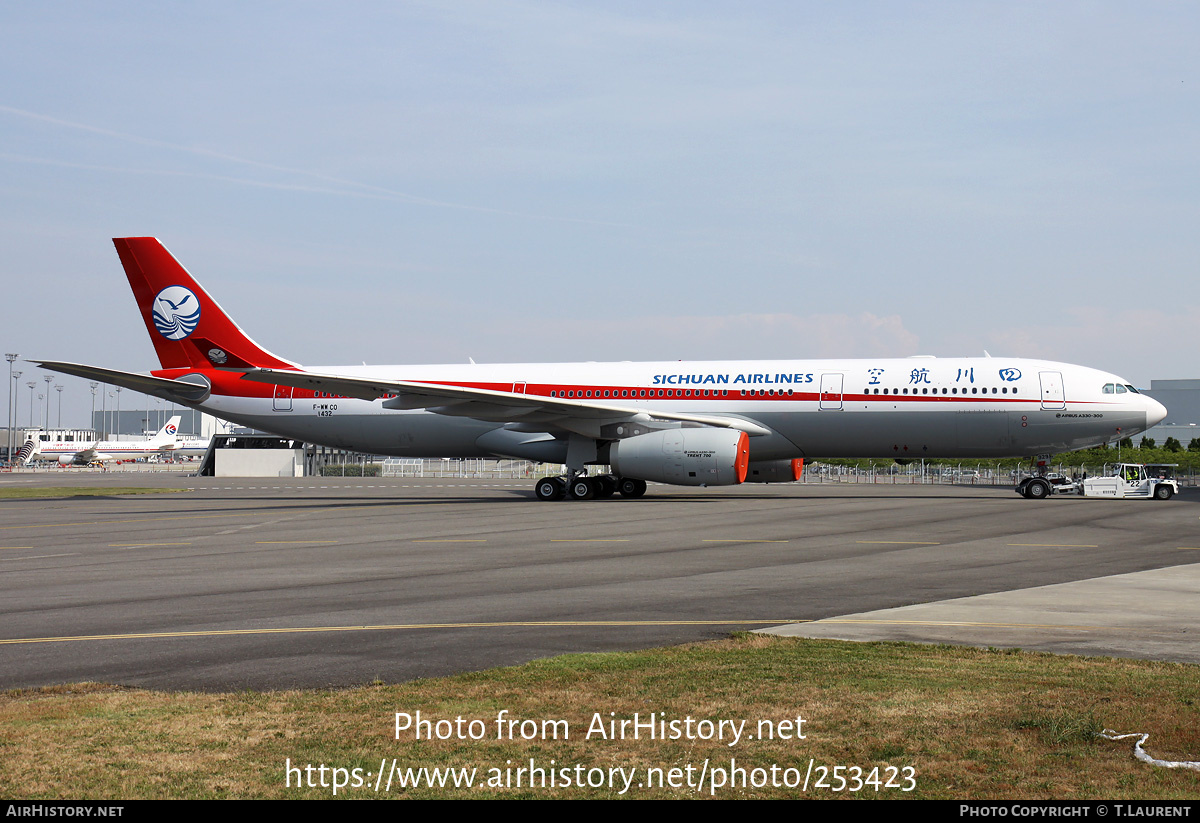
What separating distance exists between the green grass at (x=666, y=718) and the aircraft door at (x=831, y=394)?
25.0 m

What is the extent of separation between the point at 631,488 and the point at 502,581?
21592mm

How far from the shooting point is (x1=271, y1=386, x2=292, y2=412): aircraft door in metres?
37.4

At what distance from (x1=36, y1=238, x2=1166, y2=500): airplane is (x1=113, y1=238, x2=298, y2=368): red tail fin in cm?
5

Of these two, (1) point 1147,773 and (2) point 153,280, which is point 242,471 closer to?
(2) point 153,280

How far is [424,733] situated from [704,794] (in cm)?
187

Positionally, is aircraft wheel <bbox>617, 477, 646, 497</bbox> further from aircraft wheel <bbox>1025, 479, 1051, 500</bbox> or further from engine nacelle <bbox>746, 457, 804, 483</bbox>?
aircraft wheel <bbox>1025, 479, 1051, 500</bbox>

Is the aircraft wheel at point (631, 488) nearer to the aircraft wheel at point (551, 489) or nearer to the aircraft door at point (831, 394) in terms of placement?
the aircraft wheel at point (551, 489)

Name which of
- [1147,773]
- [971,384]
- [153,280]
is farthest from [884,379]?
[1147,773]

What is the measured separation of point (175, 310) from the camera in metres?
37.8

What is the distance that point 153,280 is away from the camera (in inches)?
1491

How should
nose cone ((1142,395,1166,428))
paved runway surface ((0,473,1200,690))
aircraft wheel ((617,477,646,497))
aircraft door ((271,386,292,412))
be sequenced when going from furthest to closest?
aircraft door ((271,386,292,412)), aircraft wheel ((617,477,646,497)), nose cone ((1142,395,1166,428)), paved runway surface ((0,473,1200,690))

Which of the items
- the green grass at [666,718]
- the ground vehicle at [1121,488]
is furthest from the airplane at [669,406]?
the green grass at [666,718]

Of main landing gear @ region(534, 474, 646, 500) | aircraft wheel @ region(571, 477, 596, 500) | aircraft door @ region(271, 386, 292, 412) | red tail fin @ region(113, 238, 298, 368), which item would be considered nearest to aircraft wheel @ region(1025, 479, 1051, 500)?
main landing gear @ region(534, 474, 646, 500)

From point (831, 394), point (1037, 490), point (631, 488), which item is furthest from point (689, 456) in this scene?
point (1037, 490)
